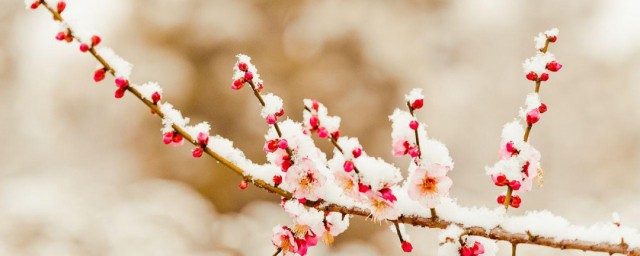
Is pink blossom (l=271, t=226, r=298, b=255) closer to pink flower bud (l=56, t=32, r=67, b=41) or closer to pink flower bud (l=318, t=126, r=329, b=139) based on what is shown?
pink flower bud (l=318, t=126, r=329, b=139)

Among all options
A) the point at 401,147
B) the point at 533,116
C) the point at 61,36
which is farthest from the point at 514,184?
the point at 61,36

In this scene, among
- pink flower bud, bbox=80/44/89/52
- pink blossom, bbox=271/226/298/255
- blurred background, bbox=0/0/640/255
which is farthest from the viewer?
blurred background, bbox=0/0/640/255

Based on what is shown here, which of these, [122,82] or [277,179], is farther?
[277,179]

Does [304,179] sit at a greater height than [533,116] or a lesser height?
lesser

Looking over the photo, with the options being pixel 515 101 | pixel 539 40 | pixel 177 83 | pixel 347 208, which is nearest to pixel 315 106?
pixel 347 208

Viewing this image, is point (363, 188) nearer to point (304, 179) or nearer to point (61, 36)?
point (304, 179)

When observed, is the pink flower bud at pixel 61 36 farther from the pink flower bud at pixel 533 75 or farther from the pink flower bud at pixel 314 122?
the pink flower bud at pixel 533 75

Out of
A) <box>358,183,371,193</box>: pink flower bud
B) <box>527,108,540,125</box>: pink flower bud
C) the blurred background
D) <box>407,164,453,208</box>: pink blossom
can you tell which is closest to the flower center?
<box>407,164,453,208</box>: pink blossom
